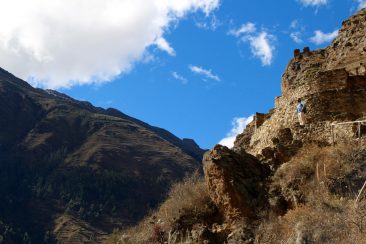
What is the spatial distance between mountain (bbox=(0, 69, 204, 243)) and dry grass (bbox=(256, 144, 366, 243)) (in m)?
78.4

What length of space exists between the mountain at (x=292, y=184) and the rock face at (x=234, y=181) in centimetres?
4

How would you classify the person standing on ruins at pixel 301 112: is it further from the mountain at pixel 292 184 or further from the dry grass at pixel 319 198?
the dry grass at pixel 319 198

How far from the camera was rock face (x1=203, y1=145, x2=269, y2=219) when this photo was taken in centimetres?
2011

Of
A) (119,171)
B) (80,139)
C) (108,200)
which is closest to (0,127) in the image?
(80,139)

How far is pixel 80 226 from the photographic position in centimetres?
10650

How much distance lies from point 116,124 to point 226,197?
492 ft

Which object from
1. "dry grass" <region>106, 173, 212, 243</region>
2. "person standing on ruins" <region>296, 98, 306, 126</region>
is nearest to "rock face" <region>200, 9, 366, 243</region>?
"person standing on ruins" <region>296, 98, 306, 126</region>

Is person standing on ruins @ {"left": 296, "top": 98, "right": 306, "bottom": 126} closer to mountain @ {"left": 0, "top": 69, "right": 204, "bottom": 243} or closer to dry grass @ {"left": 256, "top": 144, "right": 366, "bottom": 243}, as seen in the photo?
dry grass @ {"left": 256, "top": 144, "right": 366, "bottom": 243}

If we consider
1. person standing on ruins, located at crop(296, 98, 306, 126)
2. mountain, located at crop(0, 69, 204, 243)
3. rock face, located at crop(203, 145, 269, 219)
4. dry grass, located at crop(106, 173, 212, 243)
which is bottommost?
dry grass, located at crop(106, 173, 212, 243)

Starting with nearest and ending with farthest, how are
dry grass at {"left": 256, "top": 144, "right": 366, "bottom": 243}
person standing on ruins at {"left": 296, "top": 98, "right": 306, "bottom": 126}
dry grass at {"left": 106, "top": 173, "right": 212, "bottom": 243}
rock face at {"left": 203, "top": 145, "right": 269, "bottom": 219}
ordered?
dry grass at {"left": 256, "top": 144, "right": 366, "bottom": 243}, rock face at {"left": 203, "top": 145, "right": 269, "bottom": 219}, dry grass at {"left": 106, "top": 173, "right": 212, "bottom": 243}, person standing on ruins at {"left": 296, "top": 98, "right": 306, "bottom": 126}

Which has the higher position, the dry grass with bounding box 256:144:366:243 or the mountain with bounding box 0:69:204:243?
the mountain with bounding box 0:69:204:243

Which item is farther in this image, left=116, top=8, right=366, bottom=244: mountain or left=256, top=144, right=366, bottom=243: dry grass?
left=116, top=8, right=366, bottom=244: mountain

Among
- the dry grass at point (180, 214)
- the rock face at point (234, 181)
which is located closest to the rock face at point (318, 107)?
the rock face at point (234, 181)

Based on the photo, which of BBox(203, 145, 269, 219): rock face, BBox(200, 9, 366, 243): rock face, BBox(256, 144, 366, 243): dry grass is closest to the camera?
BBox(256, 144, 366, 243): dry grass
